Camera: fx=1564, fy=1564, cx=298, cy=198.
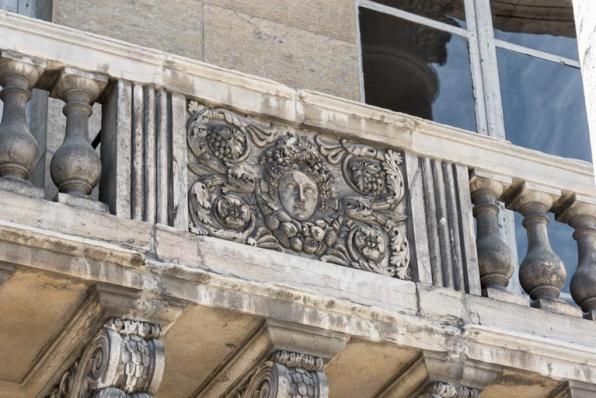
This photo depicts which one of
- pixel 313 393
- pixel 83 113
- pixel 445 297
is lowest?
pixel 313 393

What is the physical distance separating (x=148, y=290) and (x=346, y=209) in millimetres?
1177

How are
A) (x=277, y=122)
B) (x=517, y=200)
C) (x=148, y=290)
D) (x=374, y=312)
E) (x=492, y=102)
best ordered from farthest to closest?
1. (x=492, y=102)
2. (x=517, y=200)
3. (x=277, y=122)
4. (x=374, y=312)
5. (x=148, y=290)

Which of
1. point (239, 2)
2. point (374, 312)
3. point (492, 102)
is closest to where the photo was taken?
point (374, 312)

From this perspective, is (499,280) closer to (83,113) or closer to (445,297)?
(445,297)

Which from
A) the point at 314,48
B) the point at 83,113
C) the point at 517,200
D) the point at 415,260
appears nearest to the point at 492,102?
the point at 314,48

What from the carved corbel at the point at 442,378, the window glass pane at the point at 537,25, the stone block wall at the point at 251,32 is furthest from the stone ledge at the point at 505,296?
the window glass pane at the point at 537,25

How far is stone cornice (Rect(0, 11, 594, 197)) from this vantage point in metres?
6.65

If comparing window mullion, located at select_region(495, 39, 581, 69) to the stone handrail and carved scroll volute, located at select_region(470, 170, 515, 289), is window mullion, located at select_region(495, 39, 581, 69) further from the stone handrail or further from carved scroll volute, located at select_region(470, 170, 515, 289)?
carved scroll volute, located at select_region(470, 170, 515, 289)

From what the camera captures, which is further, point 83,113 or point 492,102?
point 492,102

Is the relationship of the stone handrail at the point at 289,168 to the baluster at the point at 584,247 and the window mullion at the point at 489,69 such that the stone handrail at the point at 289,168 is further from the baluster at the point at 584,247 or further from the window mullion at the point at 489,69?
the window mullion at the point at 489,69

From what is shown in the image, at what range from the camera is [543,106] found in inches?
385

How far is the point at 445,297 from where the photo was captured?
693 centimetres

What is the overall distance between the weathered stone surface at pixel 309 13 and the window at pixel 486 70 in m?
0.20

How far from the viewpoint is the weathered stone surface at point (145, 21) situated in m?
8.06
